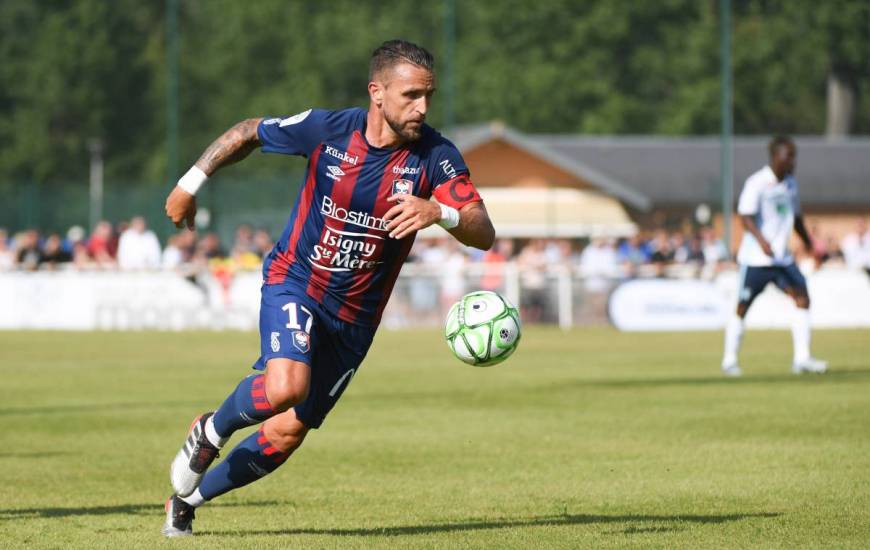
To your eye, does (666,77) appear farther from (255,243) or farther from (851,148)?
(255,243)

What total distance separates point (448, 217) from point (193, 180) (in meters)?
1.29

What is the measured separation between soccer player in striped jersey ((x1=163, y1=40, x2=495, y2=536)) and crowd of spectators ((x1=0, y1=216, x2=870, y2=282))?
72.8 ft

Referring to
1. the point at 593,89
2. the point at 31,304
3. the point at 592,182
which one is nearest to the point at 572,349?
the point at 31,304

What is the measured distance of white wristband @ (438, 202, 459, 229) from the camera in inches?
282

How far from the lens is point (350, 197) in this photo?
7531 millimetres

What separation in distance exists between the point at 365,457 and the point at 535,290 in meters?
19.2

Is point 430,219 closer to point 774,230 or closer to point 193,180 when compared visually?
point 193,180

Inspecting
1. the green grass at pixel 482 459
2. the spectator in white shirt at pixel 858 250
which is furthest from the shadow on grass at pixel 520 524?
the spectator in white shirt at pixel 858 250

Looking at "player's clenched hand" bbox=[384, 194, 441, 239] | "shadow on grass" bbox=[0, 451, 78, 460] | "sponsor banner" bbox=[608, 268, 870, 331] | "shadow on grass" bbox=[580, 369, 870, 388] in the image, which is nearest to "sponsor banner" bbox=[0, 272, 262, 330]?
"sponsor banner" bbox=[608, 268, 870, 331]

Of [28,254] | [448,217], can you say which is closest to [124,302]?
[28,254]

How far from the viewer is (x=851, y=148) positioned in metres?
64.9

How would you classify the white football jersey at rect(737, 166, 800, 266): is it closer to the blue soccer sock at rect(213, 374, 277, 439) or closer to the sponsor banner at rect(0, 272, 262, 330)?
the blue soccer sock at rect(213, 374, 277, 439)

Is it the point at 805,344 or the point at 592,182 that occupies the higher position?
the point at 592,182

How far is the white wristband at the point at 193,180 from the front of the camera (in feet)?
24.7
